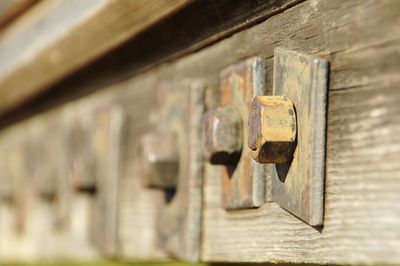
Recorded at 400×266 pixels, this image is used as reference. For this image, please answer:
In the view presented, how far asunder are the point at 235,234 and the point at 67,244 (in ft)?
3.40

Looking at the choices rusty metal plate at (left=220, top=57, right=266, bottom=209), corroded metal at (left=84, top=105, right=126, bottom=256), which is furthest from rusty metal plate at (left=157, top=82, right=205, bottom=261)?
corroded metal at (left=84, top=105, right=126, bottom=256)

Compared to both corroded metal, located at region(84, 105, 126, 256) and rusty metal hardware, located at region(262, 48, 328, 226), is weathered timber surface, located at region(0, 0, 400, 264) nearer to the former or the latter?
rusty metal hardware, located at region(262, 48, 328, 226)

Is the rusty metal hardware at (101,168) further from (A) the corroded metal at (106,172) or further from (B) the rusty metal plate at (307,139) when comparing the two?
(B) the rusty metal plate at (307,139)

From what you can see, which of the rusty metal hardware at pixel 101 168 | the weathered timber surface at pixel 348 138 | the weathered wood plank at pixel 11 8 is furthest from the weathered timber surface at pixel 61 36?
the weathered timber surface at pixel 348 138

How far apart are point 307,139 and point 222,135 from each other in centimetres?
22

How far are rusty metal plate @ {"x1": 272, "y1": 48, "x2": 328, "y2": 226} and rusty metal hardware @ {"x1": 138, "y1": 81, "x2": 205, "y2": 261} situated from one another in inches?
13.2

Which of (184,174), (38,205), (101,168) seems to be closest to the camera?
(184,174)

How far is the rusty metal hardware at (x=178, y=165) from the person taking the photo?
142 cm

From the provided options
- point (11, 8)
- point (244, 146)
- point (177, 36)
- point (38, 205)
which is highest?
point (11, 8)

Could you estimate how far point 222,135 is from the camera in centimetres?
123

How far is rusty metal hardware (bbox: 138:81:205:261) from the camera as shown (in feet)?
4.66

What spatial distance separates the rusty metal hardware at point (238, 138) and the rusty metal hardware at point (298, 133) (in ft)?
0.32

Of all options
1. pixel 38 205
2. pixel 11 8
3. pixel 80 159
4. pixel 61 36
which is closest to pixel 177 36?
pixel 61 36

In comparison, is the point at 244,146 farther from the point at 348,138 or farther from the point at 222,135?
the point at 348,138
